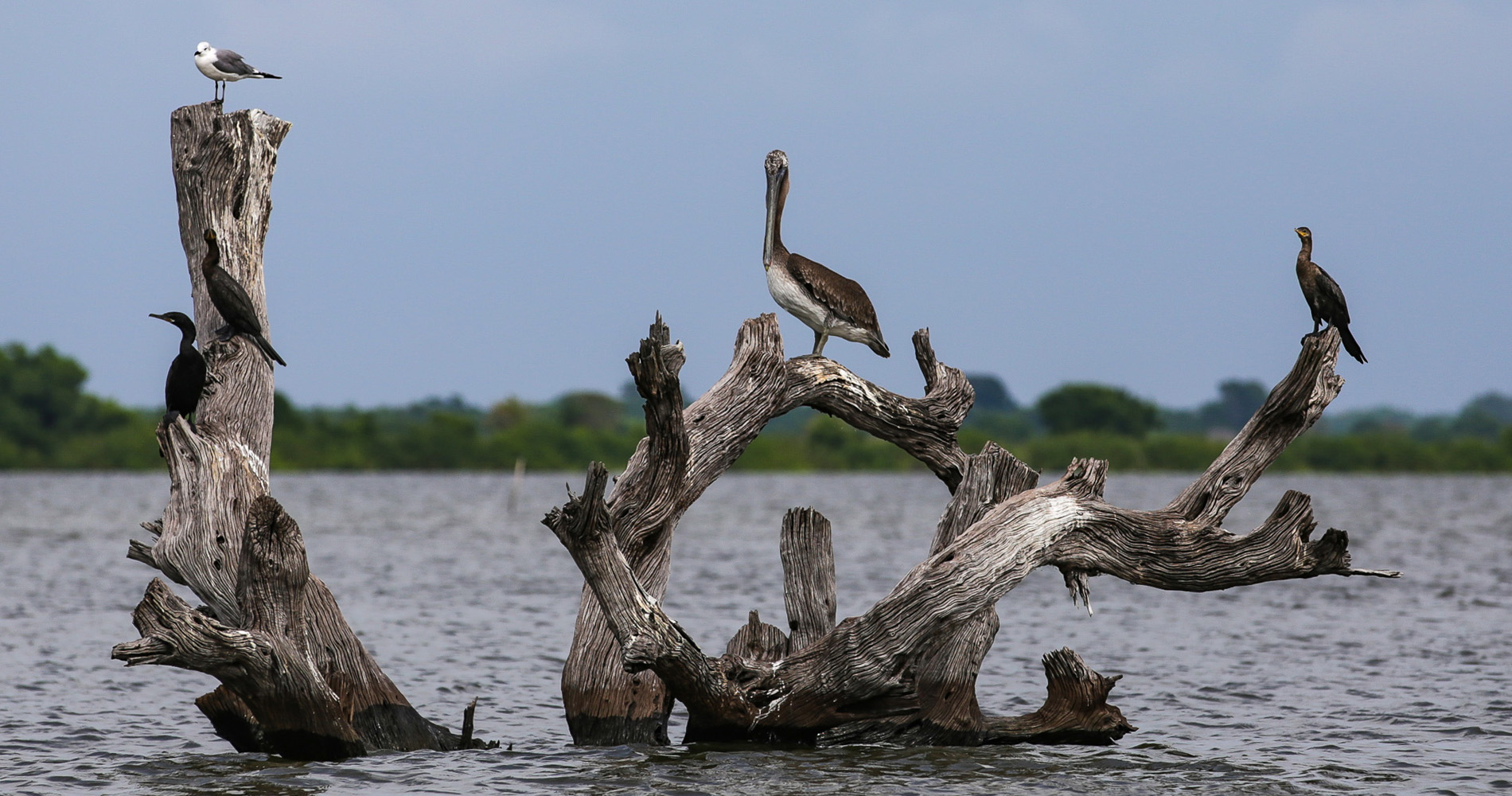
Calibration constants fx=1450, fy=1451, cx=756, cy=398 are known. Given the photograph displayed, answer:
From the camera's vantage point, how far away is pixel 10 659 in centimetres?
1485

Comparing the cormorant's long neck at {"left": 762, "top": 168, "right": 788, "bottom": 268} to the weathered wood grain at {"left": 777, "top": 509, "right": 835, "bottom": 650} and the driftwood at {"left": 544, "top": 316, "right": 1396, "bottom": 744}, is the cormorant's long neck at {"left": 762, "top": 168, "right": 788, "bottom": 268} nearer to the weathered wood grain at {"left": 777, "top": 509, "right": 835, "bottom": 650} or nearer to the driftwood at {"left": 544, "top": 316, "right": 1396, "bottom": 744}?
the driftwood at {"left": 544, "top": 316, "right": 1396, "bottom": 744}

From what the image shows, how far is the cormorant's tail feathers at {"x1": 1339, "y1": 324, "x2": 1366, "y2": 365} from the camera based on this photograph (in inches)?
372

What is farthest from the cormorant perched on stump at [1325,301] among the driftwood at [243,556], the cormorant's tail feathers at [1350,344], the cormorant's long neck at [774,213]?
the driftwood at [243,556]

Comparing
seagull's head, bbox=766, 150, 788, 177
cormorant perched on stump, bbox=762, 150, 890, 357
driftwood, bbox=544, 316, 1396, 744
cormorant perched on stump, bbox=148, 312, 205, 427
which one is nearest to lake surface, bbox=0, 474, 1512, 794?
driftwood, bbox=544, 316, 1396, 744

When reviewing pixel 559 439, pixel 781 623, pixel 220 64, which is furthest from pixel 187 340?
pixel 559 439

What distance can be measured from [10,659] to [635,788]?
31.0 feet

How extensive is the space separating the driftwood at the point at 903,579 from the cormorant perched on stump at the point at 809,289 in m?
0.35

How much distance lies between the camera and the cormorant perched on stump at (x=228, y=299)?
845 centimetres

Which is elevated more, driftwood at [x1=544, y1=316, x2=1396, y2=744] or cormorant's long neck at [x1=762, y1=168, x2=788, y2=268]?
cormorant's long neck at [x1=762, y1=168, x2=788, y2=268]

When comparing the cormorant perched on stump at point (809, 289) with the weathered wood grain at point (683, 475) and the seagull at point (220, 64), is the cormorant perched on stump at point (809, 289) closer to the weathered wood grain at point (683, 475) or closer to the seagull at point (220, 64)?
the weathered wood grain at point (683, 475)

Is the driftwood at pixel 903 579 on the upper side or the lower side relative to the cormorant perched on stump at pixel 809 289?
lower

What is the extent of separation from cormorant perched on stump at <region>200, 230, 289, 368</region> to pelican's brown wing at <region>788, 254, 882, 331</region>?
11.0 feet

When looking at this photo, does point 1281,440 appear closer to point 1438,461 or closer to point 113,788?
point 113,788

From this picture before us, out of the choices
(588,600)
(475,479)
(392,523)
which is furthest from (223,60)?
(475,479)
